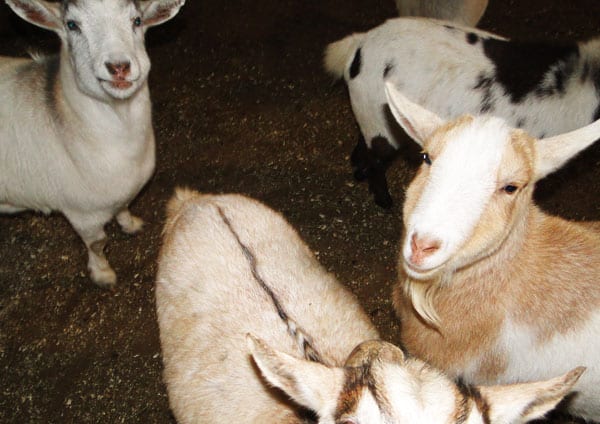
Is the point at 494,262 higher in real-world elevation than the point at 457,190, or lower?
lower

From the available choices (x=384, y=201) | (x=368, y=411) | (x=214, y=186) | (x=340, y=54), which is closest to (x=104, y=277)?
(x=214, y=186)

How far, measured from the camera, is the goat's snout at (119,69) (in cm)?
300

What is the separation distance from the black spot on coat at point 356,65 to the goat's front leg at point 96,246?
2203 millimetres

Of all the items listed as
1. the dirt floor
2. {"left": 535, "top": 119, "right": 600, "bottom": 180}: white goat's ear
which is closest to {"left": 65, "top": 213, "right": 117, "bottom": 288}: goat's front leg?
the dirt floor

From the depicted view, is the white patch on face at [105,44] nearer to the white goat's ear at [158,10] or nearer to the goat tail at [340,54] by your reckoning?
the white goat's ear at [158,10]

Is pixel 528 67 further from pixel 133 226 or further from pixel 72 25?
pixel 133 226

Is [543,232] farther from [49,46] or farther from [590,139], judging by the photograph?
[49,46]

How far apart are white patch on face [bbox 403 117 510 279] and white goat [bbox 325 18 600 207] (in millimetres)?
1533

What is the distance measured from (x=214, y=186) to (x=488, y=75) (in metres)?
2.70

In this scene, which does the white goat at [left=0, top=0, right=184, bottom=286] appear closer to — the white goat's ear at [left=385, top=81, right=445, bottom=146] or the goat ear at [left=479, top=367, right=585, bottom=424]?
the white goat's ear at [left=385, top=81, right=445, bottom=146]

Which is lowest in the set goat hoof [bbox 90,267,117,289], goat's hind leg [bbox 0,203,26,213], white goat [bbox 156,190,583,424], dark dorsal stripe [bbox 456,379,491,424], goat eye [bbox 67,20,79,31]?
goat hoof [bbox 90,267,117,289]

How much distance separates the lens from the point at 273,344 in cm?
232

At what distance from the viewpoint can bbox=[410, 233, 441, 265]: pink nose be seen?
2051mm

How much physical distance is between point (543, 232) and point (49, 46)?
623cm
